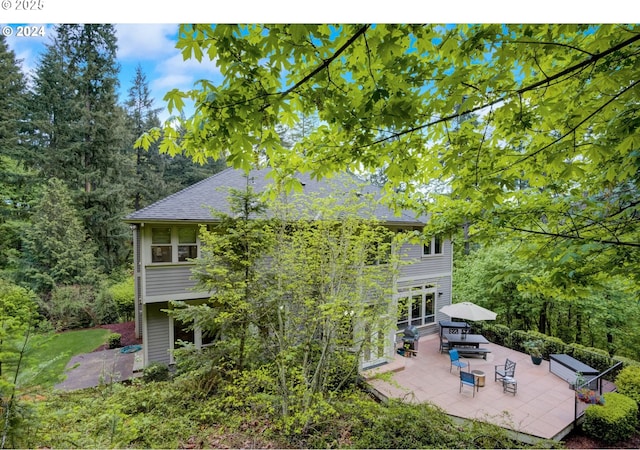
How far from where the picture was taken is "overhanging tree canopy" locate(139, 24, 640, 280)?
53.4 inches

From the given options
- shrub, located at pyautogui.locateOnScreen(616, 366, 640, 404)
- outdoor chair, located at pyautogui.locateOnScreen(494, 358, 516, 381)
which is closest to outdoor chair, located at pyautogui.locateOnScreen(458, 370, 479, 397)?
outdoor chair, located at pyautogui.locateOnScreen(494, 358, 516, 381)

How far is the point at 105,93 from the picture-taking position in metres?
4.86

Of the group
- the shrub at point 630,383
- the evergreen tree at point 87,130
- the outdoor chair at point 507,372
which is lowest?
the outdoor chair at point 507,372

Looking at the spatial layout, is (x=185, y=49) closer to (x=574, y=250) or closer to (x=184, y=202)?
(x=574, y=250)

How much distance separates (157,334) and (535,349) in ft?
35.4

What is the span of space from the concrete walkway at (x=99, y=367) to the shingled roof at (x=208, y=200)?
10.7 ft

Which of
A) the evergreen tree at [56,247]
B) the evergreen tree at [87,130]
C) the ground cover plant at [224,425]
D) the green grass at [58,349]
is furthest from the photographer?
the evergreen tree at [56,247]

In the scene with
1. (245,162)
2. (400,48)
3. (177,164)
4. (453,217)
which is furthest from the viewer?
(177,164)

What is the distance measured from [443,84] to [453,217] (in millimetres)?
1869

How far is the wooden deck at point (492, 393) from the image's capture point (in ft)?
16.4

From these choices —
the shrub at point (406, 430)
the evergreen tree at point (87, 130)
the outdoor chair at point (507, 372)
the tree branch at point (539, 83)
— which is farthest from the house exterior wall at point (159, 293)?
the tree branch at point (539, 83)

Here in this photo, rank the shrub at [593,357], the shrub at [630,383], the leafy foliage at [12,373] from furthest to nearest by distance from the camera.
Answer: the shrub at [593,357]
the shrub at [630,383]
the leafy foliage at [12,373]

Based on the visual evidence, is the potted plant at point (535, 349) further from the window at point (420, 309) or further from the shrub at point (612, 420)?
the window at point (420, 309)
